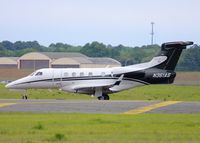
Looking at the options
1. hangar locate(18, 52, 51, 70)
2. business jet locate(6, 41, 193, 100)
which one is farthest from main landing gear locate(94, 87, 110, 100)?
hangar locate(18, 52, 51, 70)

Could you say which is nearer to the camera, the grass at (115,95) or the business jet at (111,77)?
the business jet at (111,77)

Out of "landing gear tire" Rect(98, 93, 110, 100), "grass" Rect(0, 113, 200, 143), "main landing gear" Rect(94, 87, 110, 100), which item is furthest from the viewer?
"main landing gear" Rect(94, 87, 110, 100)

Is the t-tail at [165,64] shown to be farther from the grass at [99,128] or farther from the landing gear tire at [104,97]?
the grass at [99,128]

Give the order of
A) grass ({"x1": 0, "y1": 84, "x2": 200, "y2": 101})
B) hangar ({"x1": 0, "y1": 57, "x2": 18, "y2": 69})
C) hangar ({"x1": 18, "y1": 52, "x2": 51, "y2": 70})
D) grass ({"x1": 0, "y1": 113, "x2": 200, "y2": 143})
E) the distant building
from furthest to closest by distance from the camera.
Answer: hangar ({"x1": 0, "y1": 57, "x2": 18, "y2": 69}), hangar ({"x1": 18, "y1": 52, "x2": 51, "y2": 70}), the distant building, grass ({"x1": 0, "y1": 84, "x2": 200, "y2": 101}), grass ({"x1": 0, "y1": 113, "x2": 200, "y2": 143})

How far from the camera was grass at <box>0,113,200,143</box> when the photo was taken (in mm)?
20328

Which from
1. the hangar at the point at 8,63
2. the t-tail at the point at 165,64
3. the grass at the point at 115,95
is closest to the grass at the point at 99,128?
the t-tail at the point at 165,64

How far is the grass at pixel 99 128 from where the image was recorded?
20328 millimetres

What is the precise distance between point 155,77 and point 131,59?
124 meters

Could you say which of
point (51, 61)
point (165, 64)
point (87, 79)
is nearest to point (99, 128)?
point (165, 64)

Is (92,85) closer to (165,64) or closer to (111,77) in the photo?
(111,77)

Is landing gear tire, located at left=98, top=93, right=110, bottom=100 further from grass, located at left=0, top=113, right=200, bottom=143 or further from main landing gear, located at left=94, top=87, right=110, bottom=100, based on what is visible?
grass, located at left=0, top=113, right=200, bottom=143

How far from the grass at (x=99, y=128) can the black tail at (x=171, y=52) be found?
65.2 feet

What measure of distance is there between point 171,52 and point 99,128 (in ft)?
88.5

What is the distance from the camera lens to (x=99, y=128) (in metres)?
23.7
